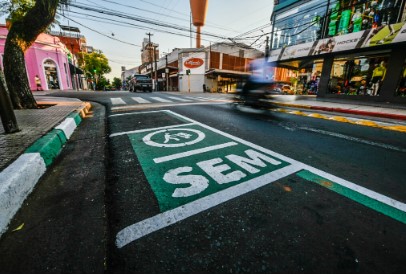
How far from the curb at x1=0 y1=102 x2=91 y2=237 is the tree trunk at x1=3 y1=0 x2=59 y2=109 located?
15.3 ft

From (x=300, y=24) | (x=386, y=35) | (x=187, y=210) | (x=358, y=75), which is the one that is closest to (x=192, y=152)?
(x=187, y=210)

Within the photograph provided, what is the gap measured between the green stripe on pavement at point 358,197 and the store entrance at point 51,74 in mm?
27837

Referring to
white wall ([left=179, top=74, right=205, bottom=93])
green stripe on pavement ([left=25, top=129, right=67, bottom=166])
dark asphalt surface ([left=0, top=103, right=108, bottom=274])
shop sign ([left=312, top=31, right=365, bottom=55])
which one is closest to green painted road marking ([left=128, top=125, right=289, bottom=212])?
dark asphalt surface ([left=0, top=103, right=108, bottom=274])

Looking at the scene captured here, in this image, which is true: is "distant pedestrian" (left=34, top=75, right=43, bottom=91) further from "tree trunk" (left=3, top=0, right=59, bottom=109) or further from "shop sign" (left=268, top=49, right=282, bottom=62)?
"shop sign" (left=268, top=49, right=282, bottom=62)

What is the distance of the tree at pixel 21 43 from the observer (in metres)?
5.80

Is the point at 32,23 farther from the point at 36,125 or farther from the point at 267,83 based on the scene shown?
the point at 267,83

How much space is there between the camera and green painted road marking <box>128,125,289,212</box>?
2.00 meters

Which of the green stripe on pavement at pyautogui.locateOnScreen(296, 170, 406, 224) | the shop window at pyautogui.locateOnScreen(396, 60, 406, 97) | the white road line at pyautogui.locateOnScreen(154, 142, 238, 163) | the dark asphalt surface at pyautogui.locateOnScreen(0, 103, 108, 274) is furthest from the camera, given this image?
the shop window at pyautogui.locateOnScreen(396, 60, 406, 97)

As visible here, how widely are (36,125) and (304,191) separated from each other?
4943 millimetres

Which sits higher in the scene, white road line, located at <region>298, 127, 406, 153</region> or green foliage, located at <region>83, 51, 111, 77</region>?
green foliage, located at <region>83, 51, 111, 77</region>

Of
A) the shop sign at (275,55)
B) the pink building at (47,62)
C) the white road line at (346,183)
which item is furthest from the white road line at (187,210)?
the pink building at (47,62)

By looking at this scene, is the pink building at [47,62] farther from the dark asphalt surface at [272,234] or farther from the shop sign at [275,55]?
the dark asphalt surface at [272,234]

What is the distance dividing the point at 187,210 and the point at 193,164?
94cm

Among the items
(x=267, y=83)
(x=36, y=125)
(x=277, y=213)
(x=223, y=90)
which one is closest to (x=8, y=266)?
(x=277, y=213)
